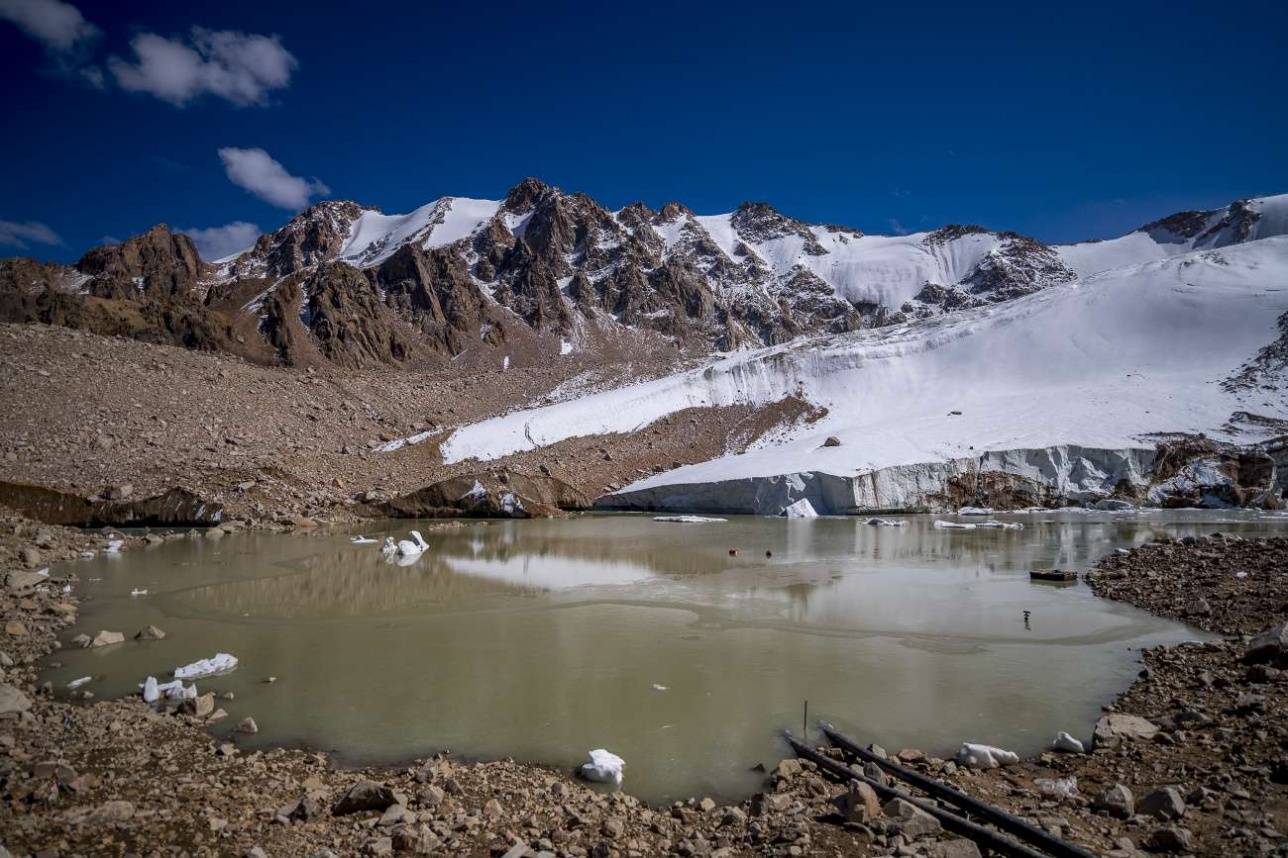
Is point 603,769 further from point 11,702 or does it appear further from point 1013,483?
point 1013,483

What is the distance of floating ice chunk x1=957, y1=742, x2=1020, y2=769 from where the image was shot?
17.3 ft

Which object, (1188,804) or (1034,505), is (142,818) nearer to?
(1188,804)

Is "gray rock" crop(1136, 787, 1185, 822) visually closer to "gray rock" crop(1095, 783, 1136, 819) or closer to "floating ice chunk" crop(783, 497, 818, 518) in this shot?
"gray rock" crop(1095, 783, 1136, 819)

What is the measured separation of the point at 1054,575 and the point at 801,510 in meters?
18.0

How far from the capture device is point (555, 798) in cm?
479

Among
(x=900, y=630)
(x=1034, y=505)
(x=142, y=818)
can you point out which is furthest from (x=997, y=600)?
(x=1034, y=505)

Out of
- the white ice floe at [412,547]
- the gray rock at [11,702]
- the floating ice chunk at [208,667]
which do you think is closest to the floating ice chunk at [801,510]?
the white ice floe at [412,547]

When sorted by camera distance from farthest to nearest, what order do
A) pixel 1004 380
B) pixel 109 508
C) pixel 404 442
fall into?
pixel 1004 380
pixel 404 442
pixel 109 508

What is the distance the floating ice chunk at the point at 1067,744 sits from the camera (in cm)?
550

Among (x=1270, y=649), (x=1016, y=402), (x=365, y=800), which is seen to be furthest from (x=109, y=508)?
(x=1016, y=402)

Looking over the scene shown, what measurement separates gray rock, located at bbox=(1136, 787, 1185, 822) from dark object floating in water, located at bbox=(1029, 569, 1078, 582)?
1044cm

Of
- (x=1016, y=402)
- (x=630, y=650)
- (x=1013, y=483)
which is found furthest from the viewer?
(x=1016, y=402)

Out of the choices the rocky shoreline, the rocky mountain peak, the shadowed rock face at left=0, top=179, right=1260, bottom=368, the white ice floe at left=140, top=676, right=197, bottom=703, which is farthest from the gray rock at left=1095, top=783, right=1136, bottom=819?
the rocky mountain peak

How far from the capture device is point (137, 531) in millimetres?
21641
